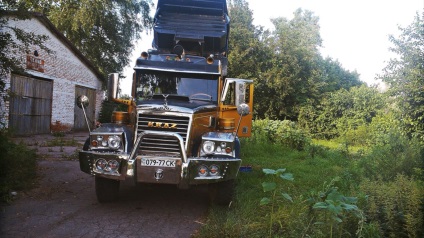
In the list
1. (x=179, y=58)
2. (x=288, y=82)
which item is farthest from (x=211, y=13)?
Result: (x=288, y=82)

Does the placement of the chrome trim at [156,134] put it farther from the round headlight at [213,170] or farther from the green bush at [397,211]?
the green bush at [397,211]

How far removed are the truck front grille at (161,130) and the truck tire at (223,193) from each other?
0.94 metres

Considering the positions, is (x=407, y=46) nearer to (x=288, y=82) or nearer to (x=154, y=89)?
(x=154, y=89)

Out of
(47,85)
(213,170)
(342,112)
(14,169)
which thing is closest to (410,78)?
(213,170)

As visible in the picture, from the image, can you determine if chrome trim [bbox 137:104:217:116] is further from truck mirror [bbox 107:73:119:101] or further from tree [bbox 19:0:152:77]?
tree [bbox 19:0:152:77]

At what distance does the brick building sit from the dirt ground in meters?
8.12

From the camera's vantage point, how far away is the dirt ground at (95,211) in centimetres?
410

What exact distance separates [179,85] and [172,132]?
4.70 feet

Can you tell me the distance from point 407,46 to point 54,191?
9525 mm

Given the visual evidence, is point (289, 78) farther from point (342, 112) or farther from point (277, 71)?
point (342, 112)

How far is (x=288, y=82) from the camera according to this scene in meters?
24.9

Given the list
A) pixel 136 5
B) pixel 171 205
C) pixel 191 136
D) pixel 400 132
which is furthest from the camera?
pixel 136 5

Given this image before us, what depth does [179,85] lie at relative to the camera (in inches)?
233

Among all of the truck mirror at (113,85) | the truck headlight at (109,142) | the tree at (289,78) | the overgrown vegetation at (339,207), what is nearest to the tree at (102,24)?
the tree at (289,78)
